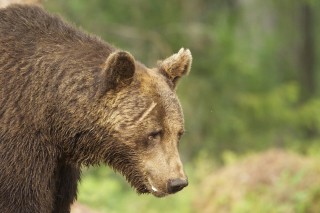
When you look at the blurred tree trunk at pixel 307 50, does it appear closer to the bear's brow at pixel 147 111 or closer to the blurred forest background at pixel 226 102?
the blurred forest background at pixel 226 102

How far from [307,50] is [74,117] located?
25.9 metres

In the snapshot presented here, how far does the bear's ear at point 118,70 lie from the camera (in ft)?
21.5

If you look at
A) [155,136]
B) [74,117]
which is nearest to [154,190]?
[155,136]

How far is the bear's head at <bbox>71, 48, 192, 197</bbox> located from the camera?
6547 mm

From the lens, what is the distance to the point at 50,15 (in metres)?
7.12

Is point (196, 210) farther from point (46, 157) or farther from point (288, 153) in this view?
point (46, 157)

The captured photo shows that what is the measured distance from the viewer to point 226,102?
2303 cm

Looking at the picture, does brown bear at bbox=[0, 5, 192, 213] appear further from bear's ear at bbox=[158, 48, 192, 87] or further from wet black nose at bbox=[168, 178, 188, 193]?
bear's ear at bbox=[158, 48, 192, 87]

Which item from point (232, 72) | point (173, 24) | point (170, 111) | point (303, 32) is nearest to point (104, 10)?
point (173, 24)

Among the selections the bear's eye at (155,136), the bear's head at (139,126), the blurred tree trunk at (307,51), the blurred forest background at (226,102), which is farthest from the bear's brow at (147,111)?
the blurred tree trunk at (307,51)

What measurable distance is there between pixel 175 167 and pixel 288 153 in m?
7.09

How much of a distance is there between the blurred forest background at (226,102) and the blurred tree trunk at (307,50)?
52 mm

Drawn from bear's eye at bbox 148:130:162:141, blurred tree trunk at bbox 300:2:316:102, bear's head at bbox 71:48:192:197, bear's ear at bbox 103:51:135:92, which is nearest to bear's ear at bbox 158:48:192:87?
bear's head at bbox 71:48:192:197

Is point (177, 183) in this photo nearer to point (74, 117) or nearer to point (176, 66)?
point (74, 117)
